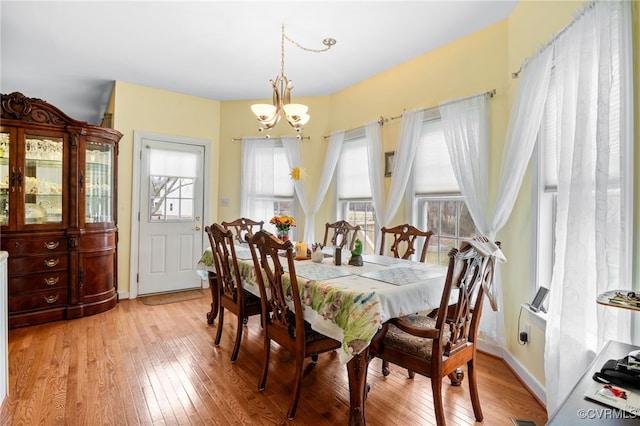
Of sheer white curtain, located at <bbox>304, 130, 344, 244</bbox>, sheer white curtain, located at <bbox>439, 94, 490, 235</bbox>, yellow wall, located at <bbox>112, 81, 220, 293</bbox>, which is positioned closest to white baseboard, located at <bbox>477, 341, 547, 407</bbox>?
sheer white curtain, located at <bbox>439, 94, 490, 235</bbox>

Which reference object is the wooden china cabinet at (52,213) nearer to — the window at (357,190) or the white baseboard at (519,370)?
the window at (357,190)

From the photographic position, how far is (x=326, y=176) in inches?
171

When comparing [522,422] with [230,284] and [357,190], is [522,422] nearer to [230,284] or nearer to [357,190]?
[230,284]

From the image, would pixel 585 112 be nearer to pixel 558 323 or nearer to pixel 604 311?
pixel 604 311

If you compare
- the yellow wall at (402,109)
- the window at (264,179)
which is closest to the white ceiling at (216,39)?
the yellow wall at (402,109)

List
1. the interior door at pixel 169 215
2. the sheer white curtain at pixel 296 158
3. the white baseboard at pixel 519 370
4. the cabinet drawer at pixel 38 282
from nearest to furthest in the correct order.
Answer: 1. the white baseboard at pixel 519 370
2. the cabinet drawer at pixel 38 282
3. the interior door at pixel 169 215
4. the sheer white curtain at pixel 296 158

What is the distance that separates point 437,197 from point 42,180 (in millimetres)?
4032

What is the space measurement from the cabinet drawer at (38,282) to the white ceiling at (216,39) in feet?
7.57

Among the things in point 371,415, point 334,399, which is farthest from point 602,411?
point 334,399

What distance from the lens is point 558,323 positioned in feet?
5.85

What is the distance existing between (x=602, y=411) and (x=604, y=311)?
885 mm

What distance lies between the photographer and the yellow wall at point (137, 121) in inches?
162

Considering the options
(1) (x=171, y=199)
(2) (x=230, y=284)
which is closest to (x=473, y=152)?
(2) (x=230, y=284)

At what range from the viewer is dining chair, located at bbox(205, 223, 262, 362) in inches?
97.2
